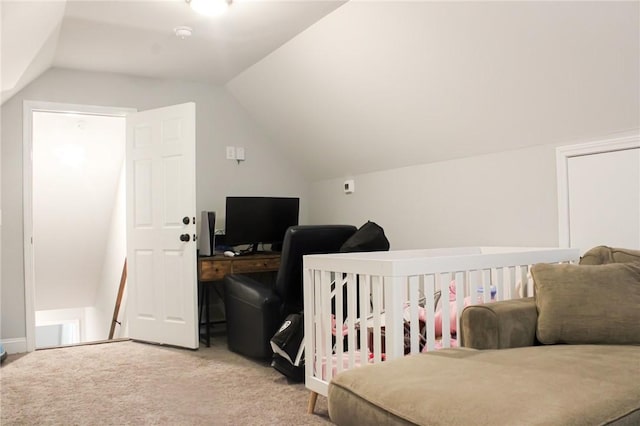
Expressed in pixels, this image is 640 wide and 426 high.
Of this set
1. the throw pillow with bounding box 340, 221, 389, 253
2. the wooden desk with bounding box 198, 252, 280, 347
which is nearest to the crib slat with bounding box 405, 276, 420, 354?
the throw pillow with bounding box 340, 221, 389, 253

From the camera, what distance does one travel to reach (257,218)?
4570mm

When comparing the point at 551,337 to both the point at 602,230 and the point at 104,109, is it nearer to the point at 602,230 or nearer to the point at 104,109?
the point at 602,230

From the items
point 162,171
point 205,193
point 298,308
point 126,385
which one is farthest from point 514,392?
point 205,193

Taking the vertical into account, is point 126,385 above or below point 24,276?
below

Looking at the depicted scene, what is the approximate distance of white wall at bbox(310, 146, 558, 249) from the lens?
120 inches

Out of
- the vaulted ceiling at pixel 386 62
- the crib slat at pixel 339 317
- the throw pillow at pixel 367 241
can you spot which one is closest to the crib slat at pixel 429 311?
the crib slat at pixel 339 317

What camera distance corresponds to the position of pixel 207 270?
412cm

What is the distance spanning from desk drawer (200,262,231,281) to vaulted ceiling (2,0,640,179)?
144cm

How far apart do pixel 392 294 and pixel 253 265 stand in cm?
248

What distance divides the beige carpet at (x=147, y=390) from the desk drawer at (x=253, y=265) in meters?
0.67

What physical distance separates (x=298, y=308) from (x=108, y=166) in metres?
3.24

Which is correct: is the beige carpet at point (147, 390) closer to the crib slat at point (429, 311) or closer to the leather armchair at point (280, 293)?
the leather armchair at point (280, 293)

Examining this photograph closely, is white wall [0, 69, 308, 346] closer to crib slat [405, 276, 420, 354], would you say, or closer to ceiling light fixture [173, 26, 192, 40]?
ceiling light fixture [173, 26, 192, 40]

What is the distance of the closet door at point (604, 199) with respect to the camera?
103 inches
